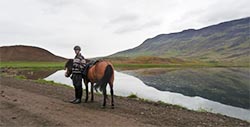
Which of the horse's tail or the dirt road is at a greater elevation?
the horse's tail

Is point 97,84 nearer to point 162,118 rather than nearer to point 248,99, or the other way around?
point 162,118

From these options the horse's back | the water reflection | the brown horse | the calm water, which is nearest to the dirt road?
the brown horse

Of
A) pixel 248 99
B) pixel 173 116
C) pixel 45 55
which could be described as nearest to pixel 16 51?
pixel 45 55

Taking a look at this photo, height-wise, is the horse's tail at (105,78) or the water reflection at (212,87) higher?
the horse's tail at (105,78)

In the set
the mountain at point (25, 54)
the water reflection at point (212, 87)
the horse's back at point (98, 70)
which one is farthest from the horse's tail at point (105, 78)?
the mountain at point (25, 54)

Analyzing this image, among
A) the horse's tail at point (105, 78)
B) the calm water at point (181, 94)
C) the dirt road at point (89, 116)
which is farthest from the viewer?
the calm water at point (181, 94)

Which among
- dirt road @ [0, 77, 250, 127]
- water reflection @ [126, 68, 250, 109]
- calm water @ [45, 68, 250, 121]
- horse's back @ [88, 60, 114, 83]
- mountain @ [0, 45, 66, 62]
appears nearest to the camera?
dirt road @ [0, 77, 250, 127]

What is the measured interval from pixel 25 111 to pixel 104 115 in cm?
259

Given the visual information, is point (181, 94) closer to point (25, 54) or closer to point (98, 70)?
point (98, 70)

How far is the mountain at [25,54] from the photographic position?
318ft

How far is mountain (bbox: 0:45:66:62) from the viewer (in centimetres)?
9686

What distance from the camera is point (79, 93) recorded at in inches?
456

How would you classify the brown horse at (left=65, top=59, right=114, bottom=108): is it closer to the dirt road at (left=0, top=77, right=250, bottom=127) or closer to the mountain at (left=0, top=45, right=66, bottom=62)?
the dirt road at (left=0, top=77, right=250, bottom=127)

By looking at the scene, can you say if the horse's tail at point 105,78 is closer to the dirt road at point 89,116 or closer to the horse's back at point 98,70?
the horse's back at point 98,70
